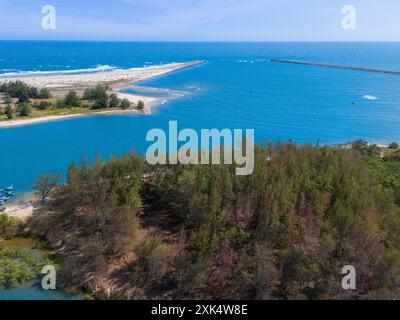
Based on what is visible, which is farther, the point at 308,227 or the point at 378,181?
the point at 378,181

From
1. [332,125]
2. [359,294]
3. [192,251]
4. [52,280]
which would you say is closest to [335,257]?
[359,294]

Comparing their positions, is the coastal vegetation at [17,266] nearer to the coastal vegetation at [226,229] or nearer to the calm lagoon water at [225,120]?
the calm lagoon water at [225,120]

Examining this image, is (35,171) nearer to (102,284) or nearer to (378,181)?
(102,284)

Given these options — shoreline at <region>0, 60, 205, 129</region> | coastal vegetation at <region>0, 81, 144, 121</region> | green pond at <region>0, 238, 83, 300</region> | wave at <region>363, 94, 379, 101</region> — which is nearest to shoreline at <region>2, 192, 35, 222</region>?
green pond at <region>0, 238, 83, 300</region>

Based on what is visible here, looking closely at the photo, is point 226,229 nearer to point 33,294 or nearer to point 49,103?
point 33,294

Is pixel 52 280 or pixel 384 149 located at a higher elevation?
pixel 384 149

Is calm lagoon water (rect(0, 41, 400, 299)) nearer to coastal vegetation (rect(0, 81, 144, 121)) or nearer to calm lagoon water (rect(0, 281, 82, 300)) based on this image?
calm lagoon water (rect(0, 281, 82, 300))

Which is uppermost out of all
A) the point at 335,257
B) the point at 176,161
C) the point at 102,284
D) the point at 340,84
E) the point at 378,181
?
the point at 340,84
